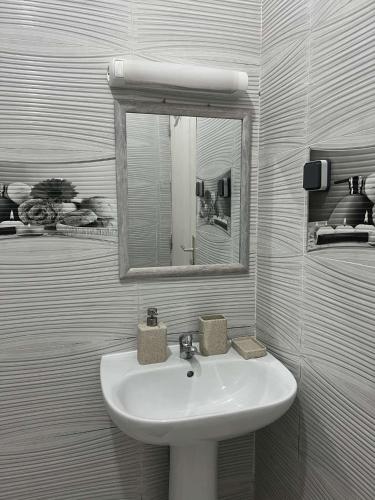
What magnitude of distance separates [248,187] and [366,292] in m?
0.65

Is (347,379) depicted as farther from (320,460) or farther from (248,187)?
(248,187)

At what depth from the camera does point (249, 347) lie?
1.37 metres

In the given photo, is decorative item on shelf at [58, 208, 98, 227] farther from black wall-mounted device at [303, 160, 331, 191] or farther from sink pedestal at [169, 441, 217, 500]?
sink pedestal at [169, 441, 217, 500]

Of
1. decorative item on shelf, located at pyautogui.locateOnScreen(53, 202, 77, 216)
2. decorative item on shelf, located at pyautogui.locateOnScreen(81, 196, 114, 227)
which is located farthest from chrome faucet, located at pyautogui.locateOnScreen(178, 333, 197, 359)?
decorative item on shelf, located at pyautogui.locateOnScreen(53, 202, 77, 216)

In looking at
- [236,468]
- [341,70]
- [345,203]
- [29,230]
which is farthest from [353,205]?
[236,468]

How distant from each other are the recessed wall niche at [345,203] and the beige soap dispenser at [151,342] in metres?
0.60

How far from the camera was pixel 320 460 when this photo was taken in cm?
113

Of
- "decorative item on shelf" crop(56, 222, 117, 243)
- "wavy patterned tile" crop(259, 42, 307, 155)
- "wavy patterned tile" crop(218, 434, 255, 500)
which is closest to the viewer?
"wavy patterned tile" crop(259, 42, 307, 155)

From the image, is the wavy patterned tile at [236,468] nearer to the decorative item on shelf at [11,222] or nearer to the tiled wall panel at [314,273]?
the tiled wall panel at [314,273]

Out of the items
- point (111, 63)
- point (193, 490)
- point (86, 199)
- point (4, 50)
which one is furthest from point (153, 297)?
point (4, 50)

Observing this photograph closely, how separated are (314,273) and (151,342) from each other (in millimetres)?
614

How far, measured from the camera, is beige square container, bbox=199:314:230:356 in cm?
134

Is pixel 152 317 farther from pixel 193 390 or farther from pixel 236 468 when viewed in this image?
pixel 236 468

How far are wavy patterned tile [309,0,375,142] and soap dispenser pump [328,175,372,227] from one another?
0.43 ft
